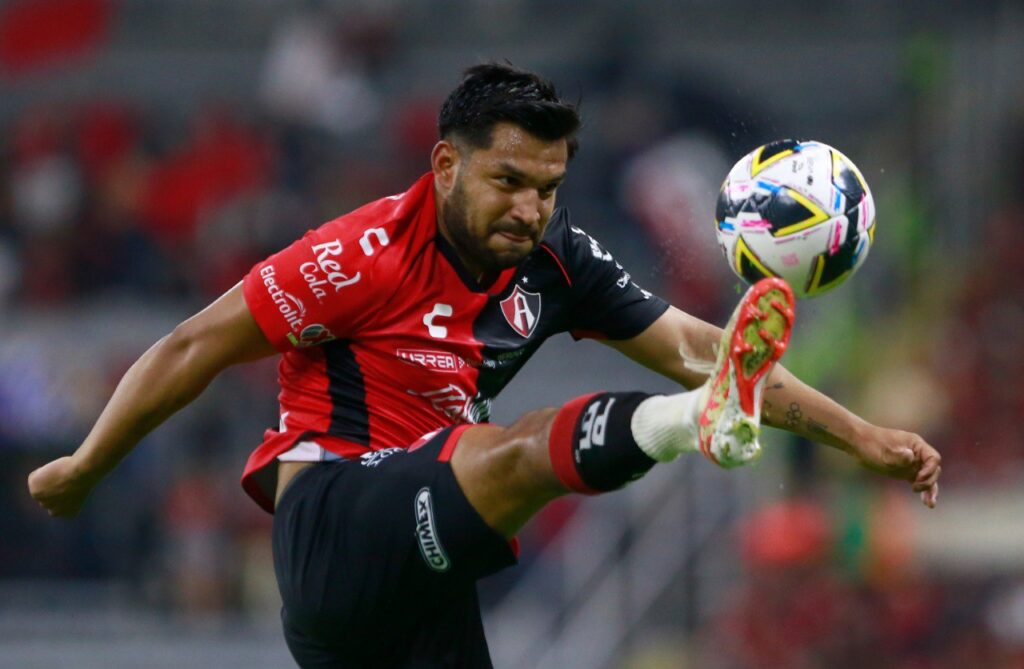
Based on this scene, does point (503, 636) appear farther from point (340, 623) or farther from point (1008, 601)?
point (340, 623)

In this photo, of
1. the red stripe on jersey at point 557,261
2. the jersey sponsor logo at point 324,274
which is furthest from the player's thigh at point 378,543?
the red stripe on jersey at point 557,261

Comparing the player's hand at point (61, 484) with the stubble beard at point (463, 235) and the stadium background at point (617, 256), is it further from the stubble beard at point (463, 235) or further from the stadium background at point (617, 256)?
the stadium background at point (617, 256)

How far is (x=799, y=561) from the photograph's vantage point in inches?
374

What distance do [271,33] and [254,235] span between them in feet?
10.5

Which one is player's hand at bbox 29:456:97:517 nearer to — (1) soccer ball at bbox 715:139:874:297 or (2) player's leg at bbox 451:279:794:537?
(2) player's leg at bbox 451:279:794:537

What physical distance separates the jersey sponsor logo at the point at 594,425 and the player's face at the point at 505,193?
2.68 ft

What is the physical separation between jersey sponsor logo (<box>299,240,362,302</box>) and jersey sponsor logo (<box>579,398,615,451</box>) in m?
0.92

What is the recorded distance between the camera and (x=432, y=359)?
489 cm

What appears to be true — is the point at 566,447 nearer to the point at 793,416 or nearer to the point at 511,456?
the point at 511,456

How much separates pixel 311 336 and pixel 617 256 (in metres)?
6.92

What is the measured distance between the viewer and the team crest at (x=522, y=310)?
198 inches

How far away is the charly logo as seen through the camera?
4500mm

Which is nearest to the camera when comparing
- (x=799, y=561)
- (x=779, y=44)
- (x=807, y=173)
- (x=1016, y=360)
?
(x=807, y=173)

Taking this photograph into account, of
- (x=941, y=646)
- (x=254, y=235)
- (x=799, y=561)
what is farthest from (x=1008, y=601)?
(x=254, y=235)
